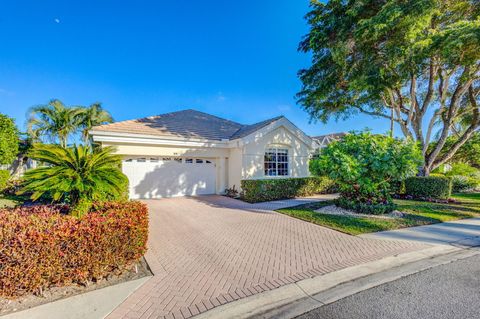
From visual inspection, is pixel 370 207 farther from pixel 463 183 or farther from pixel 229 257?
pixel 463 183

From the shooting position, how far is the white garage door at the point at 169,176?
12.2 m

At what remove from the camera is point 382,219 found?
787 centimetres

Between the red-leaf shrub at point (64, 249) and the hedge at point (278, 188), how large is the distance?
25.2 feet

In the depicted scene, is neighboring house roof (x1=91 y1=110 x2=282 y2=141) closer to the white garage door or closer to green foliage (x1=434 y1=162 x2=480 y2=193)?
the white garage door

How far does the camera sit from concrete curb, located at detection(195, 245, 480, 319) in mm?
3061

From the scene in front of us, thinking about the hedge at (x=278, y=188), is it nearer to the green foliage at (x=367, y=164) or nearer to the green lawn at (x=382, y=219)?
the green lawn at (x=382, y=219)

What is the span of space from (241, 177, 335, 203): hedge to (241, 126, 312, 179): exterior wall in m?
1.45

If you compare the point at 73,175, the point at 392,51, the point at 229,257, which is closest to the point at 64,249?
the point at 73,175

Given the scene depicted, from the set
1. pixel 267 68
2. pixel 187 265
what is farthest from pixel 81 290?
pixel 267 68

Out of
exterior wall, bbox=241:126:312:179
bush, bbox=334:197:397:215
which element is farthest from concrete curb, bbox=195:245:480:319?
exterior wall, bbox=241:126:312:179

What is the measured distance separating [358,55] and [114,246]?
15.2 metres

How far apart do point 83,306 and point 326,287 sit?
395 centimetres

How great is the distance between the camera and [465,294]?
345 cm

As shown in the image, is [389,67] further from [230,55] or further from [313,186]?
[230,55]
